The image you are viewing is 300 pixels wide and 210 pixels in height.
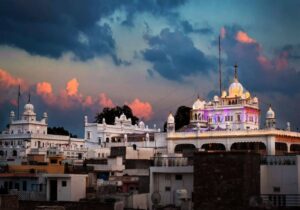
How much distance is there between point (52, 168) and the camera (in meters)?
A: 44.7

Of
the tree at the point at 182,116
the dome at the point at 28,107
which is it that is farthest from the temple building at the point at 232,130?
the dome at the point at 28,107

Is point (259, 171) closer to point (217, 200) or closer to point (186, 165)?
point (217, 200)

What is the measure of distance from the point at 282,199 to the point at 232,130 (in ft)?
135

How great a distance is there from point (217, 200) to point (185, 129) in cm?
5185

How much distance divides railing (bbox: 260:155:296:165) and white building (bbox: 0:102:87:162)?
44866 millimetres

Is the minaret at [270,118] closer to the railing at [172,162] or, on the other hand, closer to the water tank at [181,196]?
the railing at [172,162]

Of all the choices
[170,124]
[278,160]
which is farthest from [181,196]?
[170,124]

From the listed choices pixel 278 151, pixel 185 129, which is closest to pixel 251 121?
pixel 185 129

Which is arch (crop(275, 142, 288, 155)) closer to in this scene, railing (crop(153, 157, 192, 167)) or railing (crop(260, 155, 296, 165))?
railing (crop(153, 157, 192, 167))

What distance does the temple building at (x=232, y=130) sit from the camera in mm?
70750

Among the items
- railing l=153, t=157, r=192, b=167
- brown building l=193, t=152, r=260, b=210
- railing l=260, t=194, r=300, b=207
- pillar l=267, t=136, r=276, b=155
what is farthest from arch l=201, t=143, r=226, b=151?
brown building l=193, t=152, r=260, b=210

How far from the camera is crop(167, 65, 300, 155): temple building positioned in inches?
2785

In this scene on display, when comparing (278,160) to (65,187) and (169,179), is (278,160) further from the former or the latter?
(65,187)

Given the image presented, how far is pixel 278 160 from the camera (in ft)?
111
